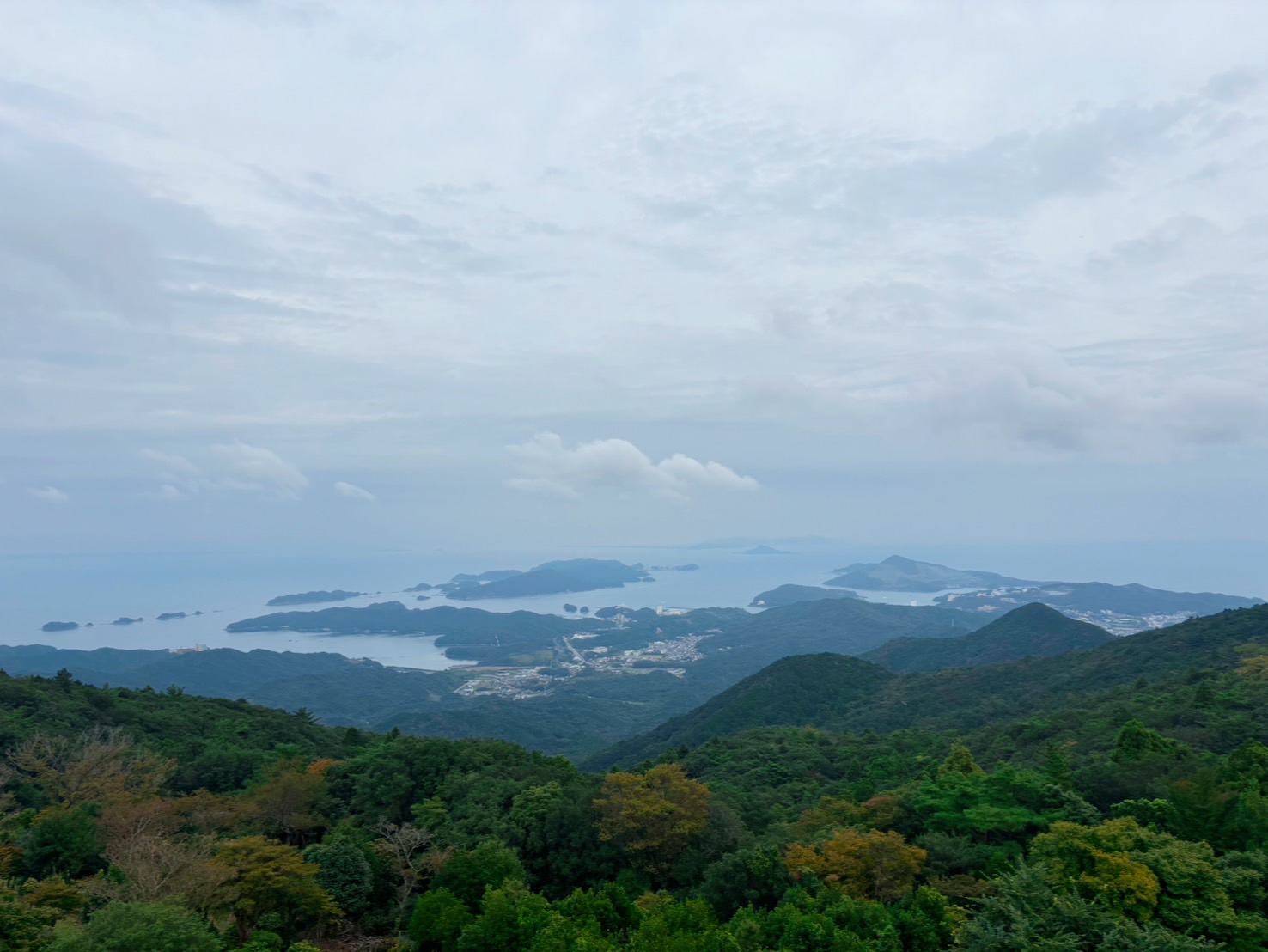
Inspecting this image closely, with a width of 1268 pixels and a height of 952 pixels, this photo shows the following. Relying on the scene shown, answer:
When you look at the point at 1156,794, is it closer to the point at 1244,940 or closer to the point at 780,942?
the point at 1244,940

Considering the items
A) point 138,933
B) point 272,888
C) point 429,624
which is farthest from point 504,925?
point 429,624

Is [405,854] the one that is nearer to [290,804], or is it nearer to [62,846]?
[290,804]

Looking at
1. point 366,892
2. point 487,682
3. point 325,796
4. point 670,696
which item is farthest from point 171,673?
point 366,892

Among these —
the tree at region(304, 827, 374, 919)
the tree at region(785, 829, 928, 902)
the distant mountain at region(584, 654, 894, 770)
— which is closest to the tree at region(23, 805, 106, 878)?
the tree at region(304, 827, 374, 919)

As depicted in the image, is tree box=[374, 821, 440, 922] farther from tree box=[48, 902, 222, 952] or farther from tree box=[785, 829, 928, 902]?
tree box=[785, 829, 928, 902]

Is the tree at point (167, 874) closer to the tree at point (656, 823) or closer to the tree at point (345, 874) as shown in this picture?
the tree at point (345, 874)

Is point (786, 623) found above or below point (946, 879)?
below

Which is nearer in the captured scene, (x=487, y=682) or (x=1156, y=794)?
(x=1156, y=794)
